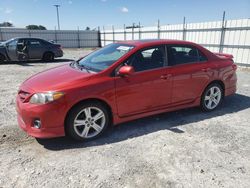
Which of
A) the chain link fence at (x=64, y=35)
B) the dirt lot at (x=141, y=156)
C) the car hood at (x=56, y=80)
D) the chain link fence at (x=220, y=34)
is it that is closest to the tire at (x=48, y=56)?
the chain link fence at (x=220, y=34)

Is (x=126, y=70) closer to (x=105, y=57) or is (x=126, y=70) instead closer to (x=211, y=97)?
(x=105, y=57)

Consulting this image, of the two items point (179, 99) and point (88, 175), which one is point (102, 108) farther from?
point (179, 99)

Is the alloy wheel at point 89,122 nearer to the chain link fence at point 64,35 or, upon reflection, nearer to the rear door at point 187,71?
the rear door at point 187,71

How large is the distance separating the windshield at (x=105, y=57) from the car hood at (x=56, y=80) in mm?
283

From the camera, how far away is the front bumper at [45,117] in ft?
10.7

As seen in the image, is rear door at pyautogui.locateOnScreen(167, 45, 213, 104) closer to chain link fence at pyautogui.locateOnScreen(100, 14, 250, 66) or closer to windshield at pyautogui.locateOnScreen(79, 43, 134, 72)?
windshield at pyautogui.locateOnScreen(79, 43, 134, 72)

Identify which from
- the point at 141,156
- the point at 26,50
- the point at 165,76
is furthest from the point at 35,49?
the point at 141,156

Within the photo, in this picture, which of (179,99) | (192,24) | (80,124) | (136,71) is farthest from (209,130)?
(192,24)

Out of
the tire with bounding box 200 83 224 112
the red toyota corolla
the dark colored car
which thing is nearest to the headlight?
the red toyota corolla

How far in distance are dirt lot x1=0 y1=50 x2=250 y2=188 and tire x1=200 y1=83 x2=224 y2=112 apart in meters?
0.35

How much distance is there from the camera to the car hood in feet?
11.2

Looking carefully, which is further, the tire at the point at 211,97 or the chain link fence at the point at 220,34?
the chain link fence at the point at 220,34

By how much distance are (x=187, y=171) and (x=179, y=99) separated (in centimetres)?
183

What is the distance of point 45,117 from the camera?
3275 millimetres
